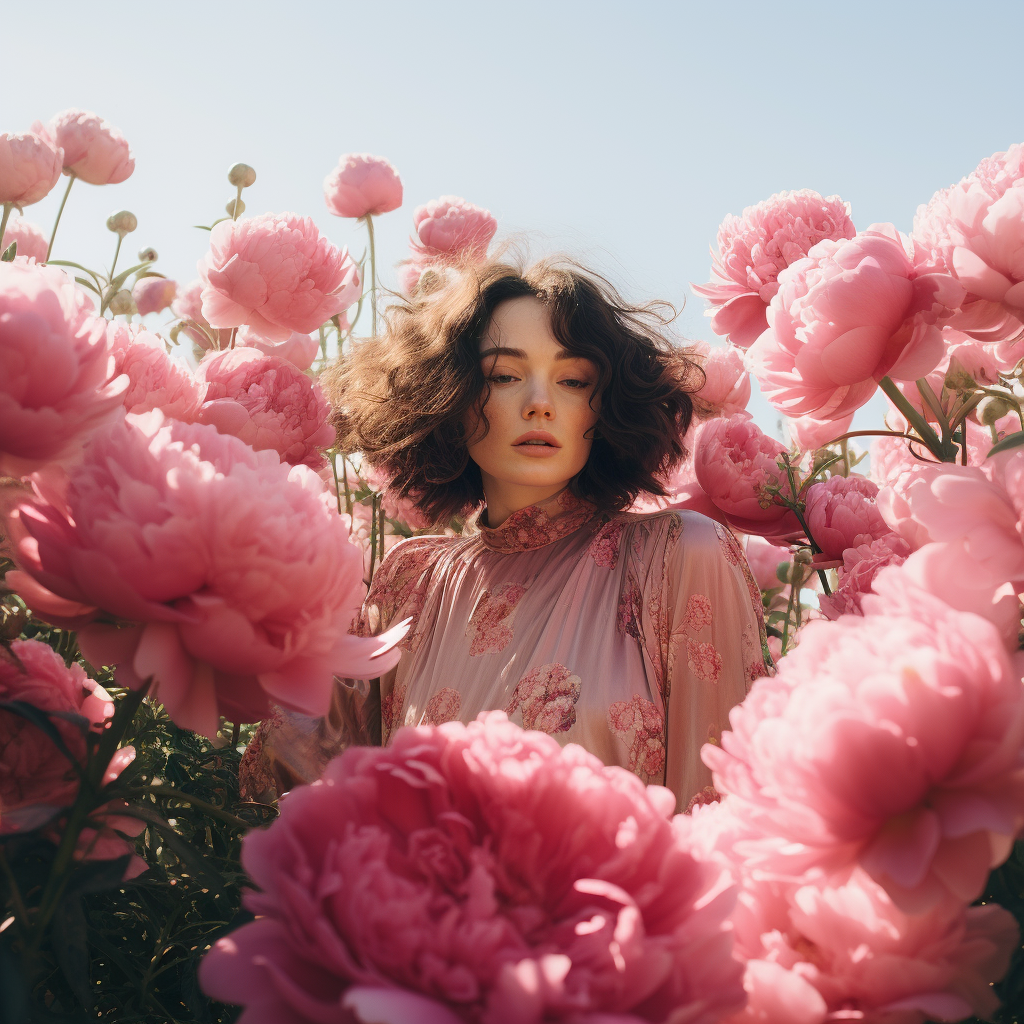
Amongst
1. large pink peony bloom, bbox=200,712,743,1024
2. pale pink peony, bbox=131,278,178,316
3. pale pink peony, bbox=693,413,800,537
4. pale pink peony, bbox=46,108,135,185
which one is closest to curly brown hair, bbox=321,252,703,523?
pale pink peony, bbox=693,413,800,537

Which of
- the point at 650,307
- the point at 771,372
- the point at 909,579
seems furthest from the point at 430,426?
the point at 909,579

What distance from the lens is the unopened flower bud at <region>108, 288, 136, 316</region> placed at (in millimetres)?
1397

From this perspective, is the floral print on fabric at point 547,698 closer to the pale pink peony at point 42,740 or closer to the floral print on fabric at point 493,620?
the floral print on fabric at point 493,620

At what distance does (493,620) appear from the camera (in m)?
1.14

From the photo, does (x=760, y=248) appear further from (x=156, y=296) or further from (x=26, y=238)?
(x=156, y=296)

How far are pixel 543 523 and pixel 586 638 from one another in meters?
0.18

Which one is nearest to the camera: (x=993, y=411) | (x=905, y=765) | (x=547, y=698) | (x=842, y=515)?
(x=905, y=765)

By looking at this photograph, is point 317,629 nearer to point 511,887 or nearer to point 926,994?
point 511,887

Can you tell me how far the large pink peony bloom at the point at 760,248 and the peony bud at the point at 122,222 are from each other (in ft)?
3.51

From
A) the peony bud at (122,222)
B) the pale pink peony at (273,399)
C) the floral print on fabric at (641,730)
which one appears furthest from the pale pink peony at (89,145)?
the floral print on fabric at (641,730)

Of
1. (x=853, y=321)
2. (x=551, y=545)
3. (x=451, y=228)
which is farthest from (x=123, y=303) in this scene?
(x=853, y=321)

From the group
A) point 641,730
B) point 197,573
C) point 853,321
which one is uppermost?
point 853,321

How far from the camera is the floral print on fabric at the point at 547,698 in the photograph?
0.98 metres

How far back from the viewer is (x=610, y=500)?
3.97 feet
